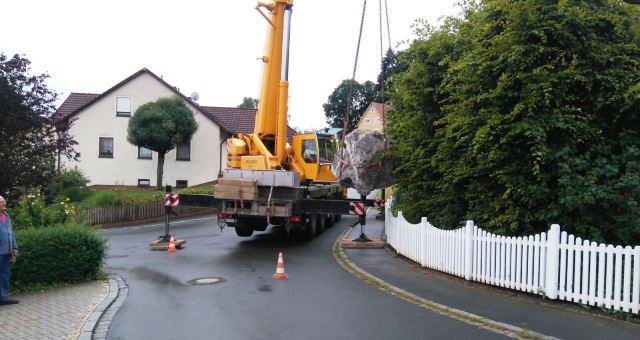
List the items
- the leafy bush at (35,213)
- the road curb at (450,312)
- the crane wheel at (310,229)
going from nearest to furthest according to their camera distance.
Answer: the road curb at (450,312) → the leafy bush at (35,213) → the crane wheel at (310,229)

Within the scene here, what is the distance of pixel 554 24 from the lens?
289 inches

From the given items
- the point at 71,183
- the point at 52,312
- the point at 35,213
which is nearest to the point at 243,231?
the point at 35,213

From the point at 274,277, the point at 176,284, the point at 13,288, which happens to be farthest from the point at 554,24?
the point at 13,288

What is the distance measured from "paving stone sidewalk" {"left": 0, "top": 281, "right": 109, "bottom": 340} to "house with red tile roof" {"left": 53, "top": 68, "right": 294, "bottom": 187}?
932 inches

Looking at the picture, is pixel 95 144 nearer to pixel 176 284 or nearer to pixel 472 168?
pixel 176 284

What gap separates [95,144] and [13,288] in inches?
993

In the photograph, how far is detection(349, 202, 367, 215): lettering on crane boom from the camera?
1218 cm

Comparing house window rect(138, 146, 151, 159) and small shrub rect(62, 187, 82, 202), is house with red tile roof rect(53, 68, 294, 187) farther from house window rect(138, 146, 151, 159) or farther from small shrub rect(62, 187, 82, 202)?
small shrub rect(62, 187, 82, 202)

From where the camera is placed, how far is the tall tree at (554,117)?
6992 mm

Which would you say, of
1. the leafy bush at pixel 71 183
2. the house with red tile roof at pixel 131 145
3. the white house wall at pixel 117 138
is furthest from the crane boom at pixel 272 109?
the white house wall at pixel 117 138

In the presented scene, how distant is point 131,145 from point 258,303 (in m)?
26.2

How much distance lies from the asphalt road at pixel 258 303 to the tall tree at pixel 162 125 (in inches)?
589

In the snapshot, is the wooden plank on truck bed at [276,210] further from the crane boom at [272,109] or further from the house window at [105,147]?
the house window at [105,147]

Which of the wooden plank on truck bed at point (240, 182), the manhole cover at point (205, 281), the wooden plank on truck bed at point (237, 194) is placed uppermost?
the wooden plank on truck bed at point (240, 182)
